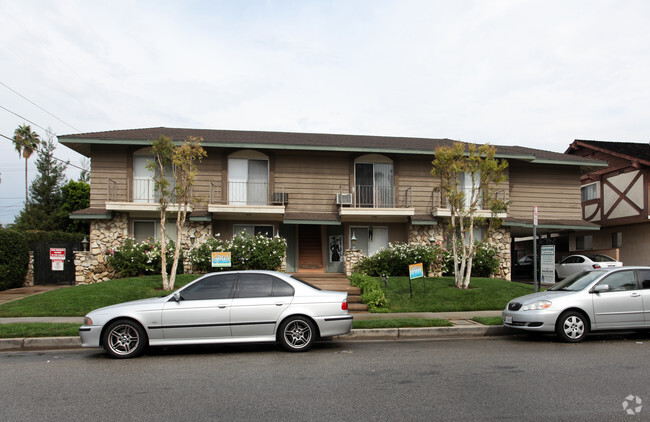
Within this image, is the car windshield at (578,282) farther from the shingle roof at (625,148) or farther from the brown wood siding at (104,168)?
the shingle roof at (625,148)

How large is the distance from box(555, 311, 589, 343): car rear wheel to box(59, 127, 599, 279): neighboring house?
9.98 metres

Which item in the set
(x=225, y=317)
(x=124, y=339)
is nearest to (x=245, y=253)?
(x=225, y=317)

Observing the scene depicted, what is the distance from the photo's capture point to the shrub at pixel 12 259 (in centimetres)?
1753

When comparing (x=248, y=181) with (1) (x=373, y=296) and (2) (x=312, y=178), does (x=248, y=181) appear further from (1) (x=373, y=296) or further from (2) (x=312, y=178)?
(1) (x=373, y=296)

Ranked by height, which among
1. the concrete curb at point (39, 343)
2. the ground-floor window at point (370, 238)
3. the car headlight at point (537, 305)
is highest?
the ground-floor window at point (370, 238)

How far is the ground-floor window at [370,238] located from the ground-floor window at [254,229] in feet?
11.3

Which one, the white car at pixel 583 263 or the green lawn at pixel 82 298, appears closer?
the green lawn at pixel 82 298

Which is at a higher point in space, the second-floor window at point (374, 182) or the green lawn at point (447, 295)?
the second-floor window at point (374, 182)

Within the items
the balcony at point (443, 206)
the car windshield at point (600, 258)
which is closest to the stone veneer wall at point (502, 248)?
the balcony at point (443, 206)

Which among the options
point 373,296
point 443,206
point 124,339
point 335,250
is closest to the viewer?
point 124,339

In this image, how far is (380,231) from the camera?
2047 cm

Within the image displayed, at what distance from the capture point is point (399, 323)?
10.8 metres

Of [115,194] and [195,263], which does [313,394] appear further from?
[115,194]

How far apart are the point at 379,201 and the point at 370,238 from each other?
5.35ft
